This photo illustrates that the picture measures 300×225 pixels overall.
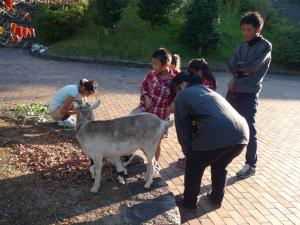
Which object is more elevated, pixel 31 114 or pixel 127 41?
pixel 31 114

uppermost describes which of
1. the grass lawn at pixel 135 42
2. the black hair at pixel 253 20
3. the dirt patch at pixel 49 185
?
the black hair at pixel 253 20

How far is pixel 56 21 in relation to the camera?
18.9 metres

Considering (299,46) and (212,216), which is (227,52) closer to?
(299,46)

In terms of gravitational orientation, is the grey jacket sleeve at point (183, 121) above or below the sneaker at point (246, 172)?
above

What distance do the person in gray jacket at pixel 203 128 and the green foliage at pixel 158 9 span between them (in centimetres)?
1481

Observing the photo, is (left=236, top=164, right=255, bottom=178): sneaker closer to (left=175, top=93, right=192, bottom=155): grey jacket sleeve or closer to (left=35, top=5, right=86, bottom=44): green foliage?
(left=175, top=93, right=192, bottom=155): grey jacket sleeve

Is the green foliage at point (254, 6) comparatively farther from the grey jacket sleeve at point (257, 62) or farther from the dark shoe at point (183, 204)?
the dark shoe at point (183, 204)

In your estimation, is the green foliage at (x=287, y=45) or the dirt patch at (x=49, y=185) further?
the green foliage at (x=287, y=45)

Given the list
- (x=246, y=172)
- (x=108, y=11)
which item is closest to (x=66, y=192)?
(x=246, y=172)

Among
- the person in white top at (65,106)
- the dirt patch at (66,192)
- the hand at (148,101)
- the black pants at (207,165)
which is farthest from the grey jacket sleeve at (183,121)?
the person in white top at (65,106)

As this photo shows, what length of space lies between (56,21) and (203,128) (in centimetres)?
1585

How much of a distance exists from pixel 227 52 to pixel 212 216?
1572cm

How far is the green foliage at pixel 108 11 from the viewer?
1819 cm

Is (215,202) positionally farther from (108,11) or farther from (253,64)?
(108,11)
